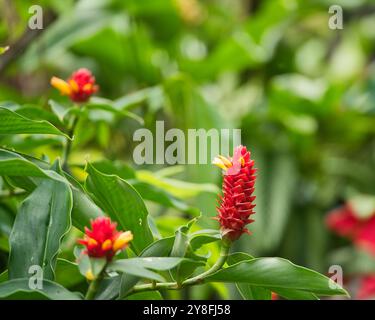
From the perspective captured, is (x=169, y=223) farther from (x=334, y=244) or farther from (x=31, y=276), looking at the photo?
(x=334, y=244)

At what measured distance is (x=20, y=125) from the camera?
0.56 meters

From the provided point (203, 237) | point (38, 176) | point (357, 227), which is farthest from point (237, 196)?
point (357, 227)

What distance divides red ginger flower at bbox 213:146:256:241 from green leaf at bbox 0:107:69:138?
0.14m

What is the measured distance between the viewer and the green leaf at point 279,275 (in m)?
0.52

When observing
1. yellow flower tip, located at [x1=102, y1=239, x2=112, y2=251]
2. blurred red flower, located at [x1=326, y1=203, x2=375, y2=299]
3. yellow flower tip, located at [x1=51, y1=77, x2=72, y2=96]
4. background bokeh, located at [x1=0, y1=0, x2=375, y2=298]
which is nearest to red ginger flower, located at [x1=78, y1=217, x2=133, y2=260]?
yellow flower tip, located at [x1=102, y1=239, x2=112, y2=251]

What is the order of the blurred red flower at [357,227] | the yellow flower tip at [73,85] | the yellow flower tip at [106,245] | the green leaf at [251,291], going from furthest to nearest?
the blurred red flower at [357,227], the yellow flower tip at [73,85], the green leaf at [251,291], the yellow flower tip at [106,245]

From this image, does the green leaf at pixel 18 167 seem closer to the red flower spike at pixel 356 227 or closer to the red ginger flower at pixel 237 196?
the red ginger flower at pixel 237 196

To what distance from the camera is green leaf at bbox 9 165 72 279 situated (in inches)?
21.6

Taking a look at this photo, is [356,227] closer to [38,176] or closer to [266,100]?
[266,100]

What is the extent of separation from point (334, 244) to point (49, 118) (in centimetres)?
129

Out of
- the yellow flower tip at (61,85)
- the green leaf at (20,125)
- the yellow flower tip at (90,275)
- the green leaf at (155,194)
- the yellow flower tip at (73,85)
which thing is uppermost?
the yellow flower tip at (73,85)

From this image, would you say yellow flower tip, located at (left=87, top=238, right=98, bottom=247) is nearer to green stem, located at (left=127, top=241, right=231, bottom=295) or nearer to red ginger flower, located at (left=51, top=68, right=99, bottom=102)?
green stem, located at (left=127, top=241, right=231, bottom=295)

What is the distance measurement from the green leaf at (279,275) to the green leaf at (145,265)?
0.05 meters

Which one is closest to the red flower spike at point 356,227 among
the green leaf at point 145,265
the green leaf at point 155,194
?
the green leaf at point 155,194
